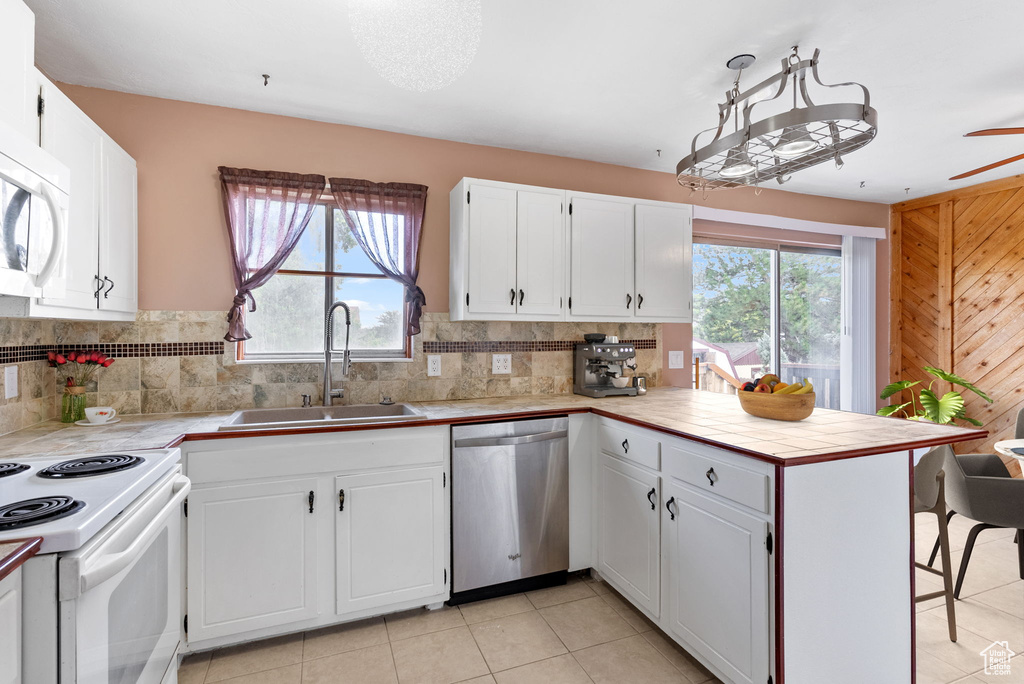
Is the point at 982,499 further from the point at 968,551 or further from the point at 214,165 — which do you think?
the point at 214,165

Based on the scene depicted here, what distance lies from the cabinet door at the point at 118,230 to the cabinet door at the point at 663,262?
283 cm

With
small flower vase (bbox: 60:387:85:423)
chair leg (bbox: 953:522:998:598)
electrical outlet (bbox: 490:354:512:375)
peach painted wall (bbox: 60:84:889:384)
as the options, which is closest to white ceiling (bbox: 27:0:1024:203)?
peach painted wall (bbox: 60:84:889:384)

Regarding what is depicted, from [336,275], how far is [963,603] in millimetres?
3777

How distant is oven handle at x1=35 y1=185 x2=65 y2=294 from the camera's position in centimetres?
137

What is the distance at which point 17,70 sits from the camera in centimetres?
149

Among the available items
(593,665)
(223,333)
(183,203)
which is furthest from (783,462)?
(183,203)

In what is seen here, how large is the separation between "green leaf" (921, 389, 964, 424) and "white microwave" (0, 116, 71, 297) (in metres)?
5.26

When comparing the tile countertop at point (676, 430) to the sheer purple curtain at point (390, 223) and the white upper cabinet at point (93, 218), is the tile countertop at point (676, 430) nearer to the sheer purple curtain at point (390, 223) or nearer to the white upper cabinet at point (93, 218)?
the white upper cabinet at point (93, 218)

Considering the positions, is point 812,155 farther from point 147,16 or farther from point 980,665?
point 147,16

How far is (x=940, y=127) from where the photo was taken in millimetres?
2939

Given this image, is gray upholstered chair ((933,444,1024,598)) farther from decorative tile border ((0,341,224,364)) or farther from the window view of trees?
decorative tile border ((0,341,224,364))

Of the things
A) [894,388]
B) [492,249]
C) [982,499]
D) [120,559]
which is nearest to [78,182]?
[120,559]

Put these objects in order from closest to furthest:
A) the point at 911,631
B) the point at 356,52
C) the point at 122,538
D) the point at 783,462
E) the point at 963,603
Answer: the point at 122,538, the point at 783,462, the point at 911,631, the point at 356,52, the point at 963,603

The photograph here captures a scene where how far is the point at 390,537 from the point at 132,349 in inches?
63.9
